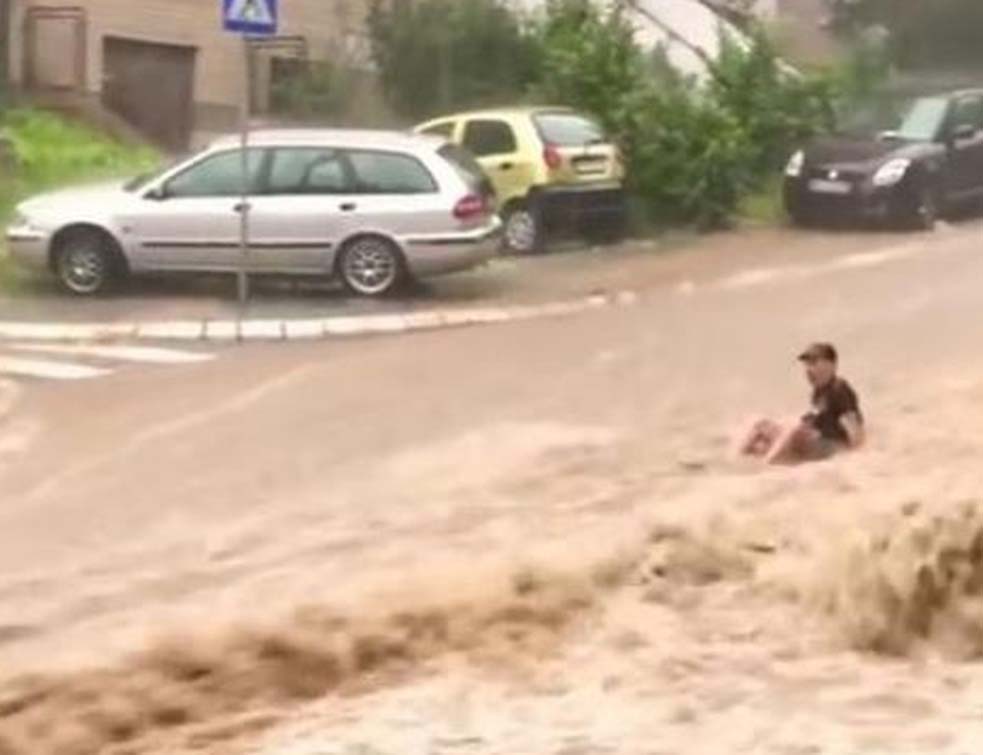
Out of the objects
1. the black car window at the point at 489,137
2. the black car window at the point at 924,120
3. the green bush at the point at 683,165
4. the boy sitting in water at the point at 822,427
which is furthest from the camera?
the black car window at the point at 924,120

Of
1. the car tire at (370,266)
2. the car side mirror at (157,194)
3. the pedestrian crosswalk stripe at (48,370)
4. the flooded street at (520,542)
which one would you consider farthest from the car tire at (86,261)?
the pedestrian crosswalk stripe at (48,370)

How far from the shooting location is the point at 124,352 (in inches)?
922

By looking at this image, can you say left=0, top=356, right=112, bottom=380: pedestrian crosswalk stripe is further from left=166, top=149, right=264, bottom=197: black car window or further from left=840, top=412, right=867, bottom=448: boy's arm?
left=840, top=412, right=867, bottom=448: boy's arm

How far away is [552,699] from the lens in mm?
9742

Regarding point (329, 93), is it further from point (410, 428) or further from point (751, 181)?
point (410, 428)

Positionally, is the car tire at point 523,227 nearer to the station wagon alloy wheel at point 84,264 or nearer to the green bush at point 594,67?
the green bush at point 594,67

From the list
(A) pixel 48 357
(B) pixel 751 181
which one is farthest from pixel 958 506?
(B) pixel 751 181

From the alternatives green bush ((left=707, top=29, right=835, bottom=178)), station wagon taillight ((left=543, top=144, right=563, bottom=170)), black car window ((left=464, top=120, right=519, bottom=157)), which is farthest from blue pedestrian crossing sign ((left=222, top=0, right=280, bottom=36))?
green bush ((left=707, top=29, right=835, bottom=178))

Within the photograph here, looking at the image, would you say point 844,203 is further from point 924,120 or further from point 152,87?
point 152,87

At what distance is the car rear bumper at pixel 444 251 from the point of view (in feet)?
86.0

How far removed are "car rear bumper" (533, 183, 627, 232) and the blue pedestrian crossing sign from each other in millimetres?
5468

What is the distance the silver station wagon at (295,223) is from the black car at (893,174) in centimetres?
672

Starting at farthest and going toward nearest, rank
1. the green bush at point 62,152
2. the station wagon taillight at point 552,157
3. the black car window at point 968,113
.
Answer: the black car window at point 968,113 → the green bush at point 62,152 → the station wagon taillight at point 552,157

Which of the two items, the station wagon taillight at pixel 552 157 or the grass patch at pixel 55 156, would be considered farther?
the grass patch at pixel 55 156
